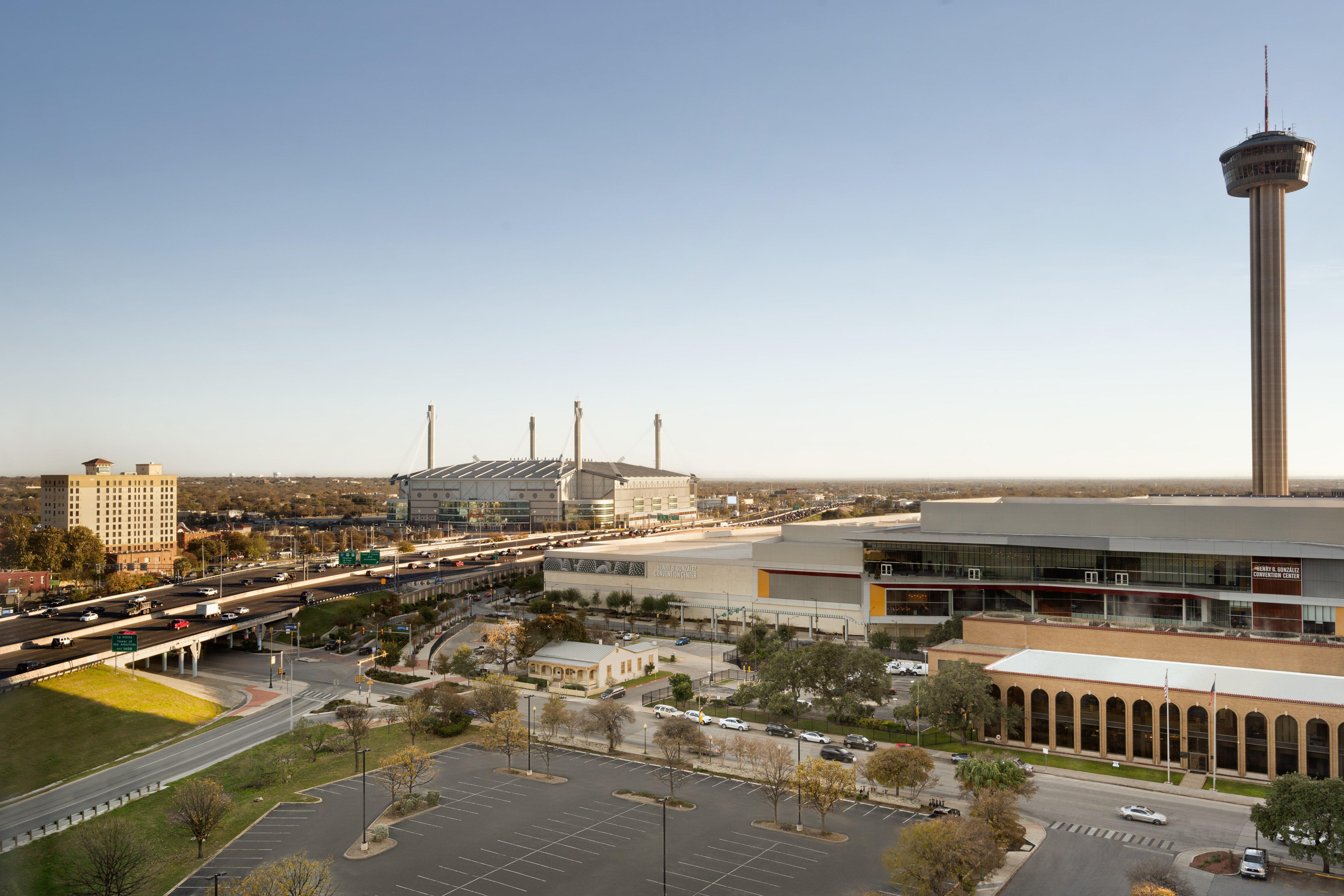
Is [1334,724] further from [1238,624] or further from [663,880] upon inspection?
[663,880]

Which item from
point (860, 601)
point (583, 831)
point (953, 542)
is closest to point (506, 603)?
point (860, 601)

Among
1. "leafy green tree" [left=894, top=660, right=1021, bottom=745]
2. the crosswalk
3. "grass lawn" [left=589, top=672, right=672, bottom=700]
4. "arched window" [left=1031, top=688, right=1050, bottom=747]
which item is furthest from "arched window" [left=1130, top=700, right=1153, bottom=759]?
"grass lawn" [left=589, top=672, right=672, bottom=700]

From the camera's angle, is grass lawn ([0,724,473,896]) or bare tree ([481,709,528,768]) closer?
grass lawn ([0,724,473,896])

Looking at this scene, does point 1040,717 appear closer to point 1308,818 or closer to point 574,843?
point 1308,818

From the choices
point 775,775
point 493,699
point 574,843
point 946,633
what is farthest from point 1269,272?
point 574,843

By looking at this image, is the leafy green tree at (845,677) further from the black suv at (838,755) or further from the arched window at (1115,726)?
the arched window at (1115,726)

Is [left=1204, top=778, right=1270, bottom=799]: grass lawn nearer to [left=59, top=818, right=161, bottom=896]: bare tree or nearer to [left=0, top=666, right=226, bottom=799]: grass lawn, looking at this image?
[left=59, top=818, right=161, bottom=896]: bare tree
